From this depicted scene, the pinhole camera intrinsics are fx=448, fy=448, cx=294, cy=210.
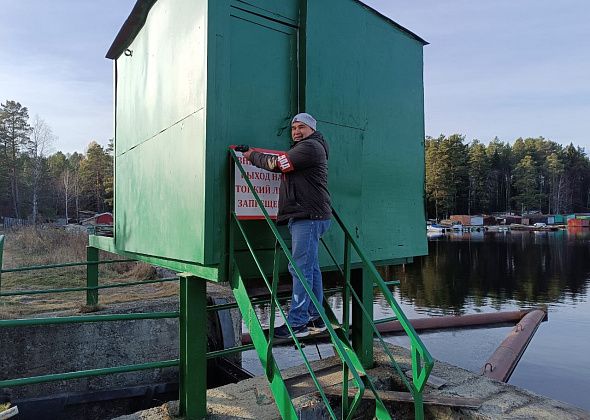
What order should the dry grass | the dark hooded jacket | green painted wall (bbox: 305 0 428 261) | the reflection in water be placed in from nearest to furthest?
the dark hooded jacket, green painted wall (bbox: 305 0 428 261), the dry grass, the reflection in water

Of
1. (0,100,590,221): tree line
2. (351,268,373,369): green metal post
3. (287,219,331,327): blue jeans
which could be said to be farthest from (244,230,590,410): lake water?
(0,100,590,221): tree line

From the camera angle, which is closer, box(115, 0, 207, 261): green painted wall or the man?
the man

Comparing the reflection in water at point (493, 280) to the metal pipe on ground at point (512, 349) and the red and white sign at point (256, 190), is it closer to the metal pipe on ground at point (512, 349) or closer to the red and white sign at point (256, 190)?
the metal pipe on ground at point (512, 349)

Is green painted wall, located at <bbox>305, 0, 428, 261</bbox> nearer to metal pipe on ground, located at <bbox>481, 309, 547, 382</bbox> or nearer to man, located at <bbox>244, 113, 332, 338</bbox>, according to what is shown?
man, located at <bbox>244, 113, 332, 338</bbox>

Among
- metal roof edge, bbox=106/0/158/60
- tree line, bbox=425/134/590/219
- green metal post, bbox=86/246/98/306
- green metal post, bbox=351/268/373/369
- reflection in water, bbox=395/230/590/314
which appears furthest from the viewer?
tree line, bbox=425/134/590/219

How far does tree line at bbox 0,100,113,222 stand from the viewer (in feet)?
198

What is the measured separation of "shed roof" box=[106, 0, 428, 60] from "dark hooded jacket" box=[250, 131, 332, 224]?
8.06 ft

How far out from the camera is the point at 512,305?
20.5 m

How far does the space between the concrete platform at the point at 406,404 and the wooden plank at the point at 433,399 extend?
0.05 meters

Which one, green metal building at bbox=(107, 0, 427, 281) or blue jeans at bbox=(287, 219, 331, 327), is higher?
green metal building at bbox=(107, 0, 427, 281)

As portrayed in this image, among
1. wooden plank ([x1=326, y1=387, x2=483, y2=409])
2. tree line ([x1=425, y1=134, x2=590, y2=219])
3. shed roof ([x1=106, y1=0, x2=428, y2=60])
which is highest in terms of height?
tree line ([x1=425, y1=134, x2=590, y2=219])

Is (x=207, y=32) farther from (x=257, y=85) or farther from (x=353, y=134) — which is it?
(x=353, y=134)

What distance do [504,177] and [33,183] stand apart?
95441 millimetres

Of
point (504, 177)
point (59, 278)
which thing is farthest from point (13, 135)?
point (504, 177)
